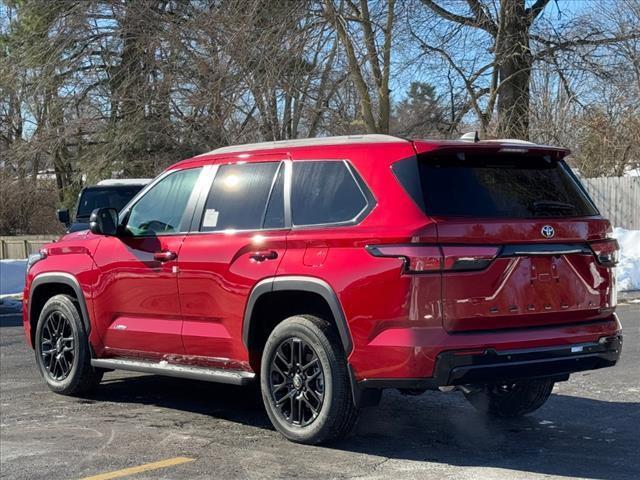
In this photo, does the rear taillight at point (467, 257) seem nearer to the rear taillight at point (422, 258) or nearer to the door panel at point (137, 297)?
the rear taillight at point (422, 258)

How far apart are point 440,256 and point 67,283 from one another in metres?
3.72

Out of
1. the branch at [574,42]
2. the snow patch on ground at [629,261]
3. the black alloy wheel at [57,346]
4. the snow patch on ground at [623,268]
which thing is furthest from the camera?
the branch at [574,42]

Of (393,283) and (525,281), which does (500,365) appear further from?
(393,283)

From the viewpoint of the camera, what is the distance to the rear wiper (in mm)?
6227

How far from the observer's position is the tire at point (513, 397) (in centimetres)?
713

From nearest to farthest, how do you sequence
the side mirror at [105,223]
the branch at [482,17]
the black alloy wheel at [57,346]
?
the side mirror at [105,223] < the black alloy wheel at [57,346] < the branch at [482,17]

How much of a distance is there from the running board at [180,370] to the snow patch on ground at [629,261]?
11364 millimetres

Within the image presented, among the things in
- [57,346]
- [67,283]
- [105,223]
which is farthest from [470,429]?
[57,346]

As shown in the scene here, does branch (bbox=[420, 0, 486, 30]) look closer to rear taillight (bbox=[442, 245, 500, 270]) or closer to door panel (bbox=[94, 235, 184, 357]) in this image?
door panel (bbox=[94, 235, 184, 357])

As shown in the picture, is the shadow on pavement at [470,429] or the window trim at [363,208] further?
the window trim at [363,208]

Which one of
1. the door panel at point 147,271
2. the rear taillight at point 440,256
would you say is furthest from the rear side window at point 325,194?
the door panel at point 147,271

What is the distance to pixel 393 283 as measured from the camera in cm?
570

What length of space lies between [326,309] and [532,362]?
1331 mm

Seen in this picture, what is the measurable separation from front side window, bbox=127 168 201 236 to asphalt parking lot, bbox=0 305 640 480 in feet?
4.63
